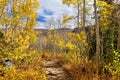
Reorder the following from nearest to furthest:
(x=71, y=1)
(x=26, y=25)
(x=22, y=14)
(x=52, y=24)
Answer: (x=71, y=1)
(x=22, y=14)
(x=26, y=25)
(x=52, y=24)

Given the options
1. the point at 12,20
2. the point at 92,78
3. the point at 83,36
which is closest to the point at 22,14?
the point at 12,20

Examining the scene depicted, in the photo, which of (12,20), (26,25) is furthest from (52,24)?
(12,20)

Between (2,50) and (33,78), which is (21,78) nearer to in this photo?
(33,78)

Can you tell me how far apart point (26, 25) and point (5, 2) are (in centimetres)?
875

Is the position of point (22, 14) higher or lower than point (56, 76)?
higher

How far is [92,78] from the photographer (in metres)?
10.5

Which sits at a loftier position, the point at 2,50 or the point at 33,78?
the point at 2,50

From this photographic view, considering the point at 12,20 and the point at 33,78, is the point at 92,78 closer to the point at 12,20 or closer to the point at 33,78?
the point at 33,78

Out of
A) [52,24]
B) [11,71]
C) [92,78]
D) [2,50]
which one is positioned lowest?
[52,24]

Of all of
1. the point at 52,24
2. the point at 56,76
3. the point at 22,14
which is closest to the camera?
the point at 56,76

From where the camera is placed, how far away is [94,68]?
12.3 metres

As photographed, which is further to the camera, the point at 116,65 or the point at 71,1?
the point at 71,1

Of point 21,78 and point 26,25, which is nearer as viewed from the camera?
point 21,78

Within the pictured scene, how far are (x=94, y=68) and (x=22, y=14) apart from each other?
35.5ft
